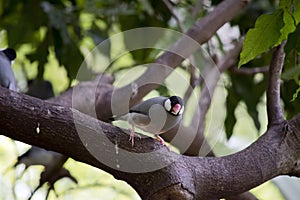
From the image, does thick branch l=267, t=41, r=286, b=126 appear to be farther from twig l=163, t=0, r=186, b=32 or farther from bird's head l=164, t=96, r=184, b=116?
twig l=163, t=0, r=186, b=32

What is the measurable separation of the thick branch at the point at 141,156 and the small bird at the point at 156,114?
0.55ft

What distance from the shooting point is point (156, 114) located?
2.00m

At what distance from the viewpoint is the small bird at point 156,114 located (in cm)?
197

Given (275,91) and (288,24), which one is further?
Result: (275,91)

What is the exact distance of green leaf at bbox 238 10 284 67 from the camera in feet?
5.52

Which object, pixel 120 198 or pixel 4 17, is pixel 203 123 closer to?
pixel 120 198

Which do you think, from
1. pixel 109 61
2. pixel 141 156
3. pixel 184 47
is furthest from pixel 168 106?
pixel 109 61

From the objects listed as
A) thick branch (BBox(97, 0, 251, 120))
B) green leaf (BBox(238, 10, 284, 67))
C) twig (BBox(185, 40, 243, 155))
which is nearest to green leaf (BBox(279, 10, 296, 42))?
green leaf (BBox(238, 10, 284, 67))

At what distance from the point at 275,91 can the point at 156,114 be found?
401 mm

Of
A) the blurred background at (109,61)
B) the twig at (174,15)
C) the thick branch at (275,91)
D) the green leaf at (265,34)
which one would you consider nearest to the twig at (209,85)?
the blurred background at (109,61)

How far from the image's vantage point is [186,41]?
265 centimetres

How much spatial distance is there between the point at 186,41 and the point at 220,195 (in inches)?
37.0

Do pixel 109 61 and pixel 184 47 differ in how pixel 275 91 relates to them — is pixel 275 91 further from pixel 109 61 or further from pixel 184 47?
pixel 109 61

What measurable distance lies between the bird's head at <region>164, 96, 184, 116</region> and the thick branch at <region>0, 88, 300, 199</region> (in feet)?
0.75
